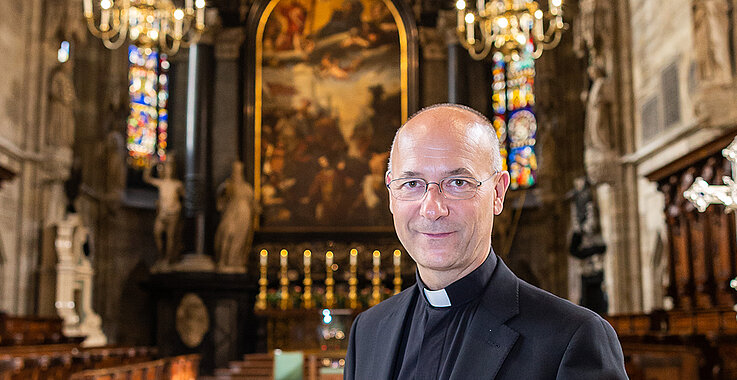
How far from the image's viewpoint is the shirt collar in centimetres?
186

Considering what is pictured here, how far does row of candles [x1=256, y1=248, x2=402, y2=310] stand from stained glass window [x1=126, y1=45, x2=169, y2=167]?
12.8ft

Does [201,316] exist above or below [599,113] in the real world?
below

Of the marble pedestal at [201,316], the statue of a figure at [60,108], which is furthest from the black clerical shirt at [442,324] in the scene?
the marble pedestal at [201,316]

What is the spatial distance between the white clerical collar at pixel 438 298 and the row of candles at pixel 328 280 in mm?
15474

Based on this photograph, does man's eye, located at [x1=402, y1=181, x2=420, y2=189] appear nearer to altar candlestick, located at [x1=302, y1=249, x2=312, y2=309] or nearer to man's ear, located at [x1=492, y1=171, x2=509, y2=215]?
man's ear, located at [x1=492, y1=171, x2=509, y2=215]

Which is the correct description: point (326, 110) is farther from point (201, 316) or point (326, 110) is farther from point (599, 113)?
point (599, 113)

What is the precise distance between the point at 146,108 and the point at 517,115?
8738mm

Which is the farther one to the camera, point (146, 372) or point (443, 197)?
point (146, 372)

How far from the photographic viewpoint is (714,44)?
10.4m

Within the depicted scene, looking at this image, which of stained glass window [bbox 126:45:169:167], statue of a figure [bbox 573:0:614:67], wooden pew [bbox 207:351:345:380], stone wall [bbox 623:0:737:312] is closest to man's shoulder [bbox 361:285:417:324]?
stone wall [bbox 623:0:737:312]

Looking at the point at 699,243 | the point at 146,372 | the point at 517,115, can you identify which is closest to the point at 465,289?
the point at 146,372

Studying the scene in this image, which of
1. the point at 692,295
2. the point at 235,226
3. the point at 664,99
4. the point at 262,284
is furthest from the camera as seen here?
the point at 235,226

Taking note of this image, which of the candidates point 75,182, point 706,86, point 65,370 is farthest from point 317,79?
point 65,370

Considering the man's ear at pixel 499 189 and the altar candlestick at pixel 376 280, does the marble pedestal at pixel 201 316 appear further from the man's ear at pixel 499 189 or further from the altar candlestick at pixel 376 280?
the man's ear at pixel 499 189
